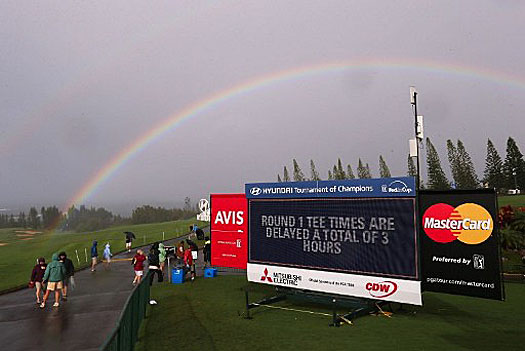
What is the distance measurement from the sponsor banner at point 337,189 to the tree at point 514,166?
99958 millimetres

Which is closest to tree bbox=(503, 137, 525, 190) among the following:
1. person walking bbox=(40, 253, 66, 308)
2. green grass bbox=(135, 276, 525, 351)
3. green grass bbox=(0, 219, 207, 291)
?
green grass bbox=(0, 219, 207, 291)

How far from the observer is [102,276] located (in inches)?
868

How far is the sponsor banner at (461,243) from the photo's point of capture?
1016 centimetres

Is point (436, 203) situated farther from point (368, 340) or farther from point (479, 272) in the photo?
point (368, 340)

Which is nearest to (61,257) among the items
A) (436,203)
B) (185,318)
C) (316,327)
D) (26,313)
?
(26,313)


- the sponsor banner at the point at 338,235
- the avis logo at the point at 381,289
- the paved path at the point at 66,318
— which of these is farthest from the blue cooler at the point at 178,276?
the avis logo at the point at 381,289

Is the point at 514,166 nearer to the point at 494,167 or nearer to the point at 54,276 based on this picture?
the point at 494,167

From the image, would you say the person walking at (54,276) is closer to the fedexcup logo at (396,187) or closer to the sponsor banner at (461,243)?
the fedexcup logo at (396,187)

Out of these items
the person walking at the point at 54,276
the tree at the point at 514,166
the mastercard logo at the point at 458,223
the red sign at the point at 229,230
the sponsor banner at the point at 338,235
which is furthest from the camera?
the tree at the point at 514,166

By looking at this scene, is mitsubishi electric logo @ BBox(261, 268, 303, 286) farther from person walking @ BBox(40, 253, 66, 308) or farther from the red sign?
person walking @ BBox(40, 253, 66, 308)

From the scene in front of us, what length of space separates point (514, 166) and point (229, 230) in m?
101

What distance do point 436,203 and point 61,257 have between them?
14142mm

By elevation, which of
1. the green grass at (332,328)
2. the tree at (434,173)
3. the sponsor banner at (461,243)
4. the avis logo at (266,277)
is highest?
the tree at (434,173)

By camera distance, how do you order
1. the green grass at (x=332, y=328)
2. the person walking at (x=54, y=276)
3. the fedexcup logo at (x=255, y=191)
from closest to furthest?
the green grass at (x=332, y=328), the person walking at (x=54, y=276), the fedexcup logo at (x=255, y=191)
